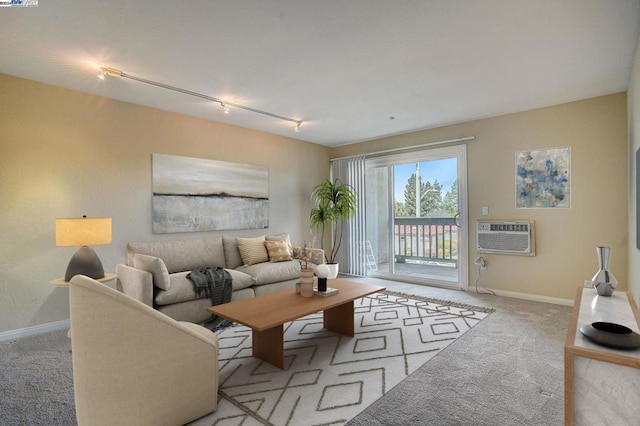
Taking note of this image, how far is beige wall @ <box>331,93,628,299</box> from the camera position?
12.0ft

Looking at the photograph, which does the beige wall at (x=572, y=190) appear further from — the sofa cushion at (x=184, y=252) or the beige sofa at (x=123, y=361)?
the beige sofa at (x=123, y=361)

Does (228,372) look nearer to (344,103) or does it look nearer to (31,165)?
(31,165)

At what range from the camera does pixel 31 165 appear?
320cm

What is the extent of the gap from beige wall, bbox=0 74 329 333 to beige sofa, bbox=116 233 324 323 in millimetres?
370

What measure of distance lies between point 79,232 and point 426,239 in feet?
14.7

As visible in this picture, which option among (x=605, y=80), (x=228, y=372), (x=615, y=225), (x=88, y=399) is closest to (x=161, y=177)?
(x=228, y=372)

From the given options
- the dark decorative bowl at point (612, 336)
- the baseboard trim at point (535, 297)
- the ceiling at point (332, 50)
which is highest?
the ceiling at point (332, 50)

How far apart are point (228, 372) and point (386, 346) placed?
1.28 metres

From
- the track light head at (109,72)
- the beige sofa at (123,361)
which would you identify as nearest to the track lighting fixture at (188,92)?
the track light head at (109,72)

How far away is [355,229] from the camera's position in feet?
19.6

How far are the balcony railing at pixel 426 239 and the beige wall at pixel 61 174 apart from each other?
3.19 meters

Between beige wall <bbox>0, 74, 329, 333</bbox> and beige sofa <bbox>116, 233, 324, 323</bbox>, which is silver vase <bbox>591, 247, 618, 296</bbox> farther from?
beige wall <bbox>0, 74, 329, 333</bbox>

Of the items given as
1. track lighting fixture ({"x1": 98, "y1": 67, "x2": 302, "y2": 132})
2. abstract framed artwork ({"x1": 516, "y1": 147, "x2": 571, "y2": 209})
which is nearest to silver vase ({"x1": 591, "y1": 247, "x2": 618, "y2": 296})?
abstract framed artwork ({"x1": 516, "y1": 147, "x2": 571, "y2": 209})

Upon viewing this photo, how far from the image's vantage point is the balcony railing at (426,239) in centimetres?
499
